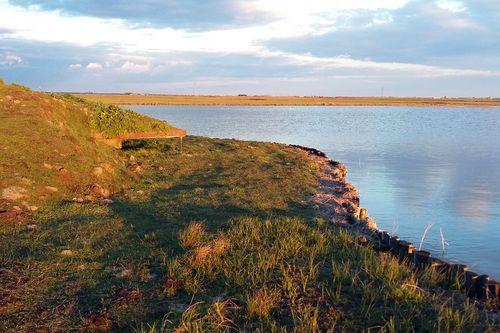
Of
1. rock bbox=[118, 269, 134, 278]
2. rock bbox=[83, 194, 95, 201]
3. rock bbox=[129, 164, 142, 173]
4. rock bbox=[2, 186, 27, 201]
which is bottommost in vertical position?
rock bbox=[118, 269, 134, 278]

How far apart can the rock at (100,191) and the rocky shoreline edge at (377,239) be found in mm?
6951

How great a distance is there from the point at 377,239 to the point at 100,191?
8790 mm

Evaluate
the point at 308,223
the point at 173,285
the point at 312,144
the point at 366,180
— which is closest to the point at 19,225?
the point at 173,285

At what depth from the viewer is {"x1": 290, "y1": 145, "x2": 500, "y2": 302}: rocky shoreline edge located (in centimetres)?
853

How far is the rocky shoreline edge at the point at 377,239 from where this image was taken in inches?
336

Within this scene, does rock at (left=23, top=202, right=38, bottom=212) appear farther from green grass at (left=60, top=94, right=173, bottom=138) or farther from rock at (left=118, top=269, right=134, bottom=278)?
green grass at (left=60, top=94, right=173, bottom=138)

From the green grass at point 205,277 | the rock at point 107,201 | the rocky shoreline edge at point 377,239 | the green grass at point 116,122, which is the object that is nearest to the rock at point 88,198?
the rock at point 107,201

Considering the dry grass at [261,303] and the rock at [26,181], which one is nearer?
the dry grass at [261,303]

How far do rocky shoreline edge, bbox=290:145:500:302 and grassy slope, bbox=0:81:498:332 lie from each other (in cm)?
46

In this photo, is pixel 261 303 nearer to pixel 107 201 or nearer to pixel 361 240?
pixel 361 240

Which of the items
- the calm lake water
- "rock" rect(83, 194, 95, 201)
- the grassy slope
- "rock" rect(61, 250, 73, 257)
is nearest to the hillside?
"rock" rect(83, 194, 95, 201)

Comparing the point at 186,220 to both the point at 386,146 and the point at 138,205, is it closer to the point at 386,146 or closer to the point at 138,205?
the point at 138,205

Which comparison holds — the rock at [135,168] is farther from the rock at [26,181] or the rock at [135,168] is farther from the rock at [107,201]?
the rock at [26,181]

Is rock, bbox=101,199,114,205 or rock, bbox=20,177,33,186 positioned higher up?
rock, bbox=20,177,33,186
